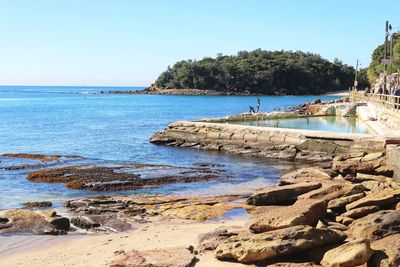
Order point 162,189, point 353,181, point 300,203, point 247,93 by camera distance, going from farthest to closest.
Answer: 1. point 247,93
2. point 162,189
3. point 353,181
4. point 300,203

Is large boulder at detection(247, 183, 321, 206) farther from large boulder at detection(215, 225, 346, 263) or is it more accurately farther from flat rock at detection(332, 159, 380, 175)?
large boulder at detection(215, 225, 346, 263)

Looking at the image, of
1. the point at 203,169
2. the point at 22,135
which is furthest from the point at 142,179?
the point at 22,135

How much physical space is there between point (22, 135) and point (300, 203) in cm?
3434

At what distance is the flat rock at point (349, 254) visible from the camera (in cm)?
747

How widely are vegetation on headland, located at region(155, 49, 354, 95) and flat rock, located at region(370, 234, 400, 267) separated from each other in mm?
126542

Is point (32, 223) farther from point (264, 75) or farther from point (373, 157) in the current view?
point (264, 75)

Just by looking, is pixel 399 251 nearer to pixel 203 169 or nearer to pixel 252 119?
pixel 203 169

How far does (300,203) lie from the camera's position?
10227 millimetres

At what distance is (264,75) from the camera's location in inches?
5271

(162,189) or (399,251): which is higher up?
(399,251)

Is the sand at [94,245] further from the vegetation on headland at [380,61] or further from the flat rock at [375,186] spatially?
the vegetation on headland at [380,61]

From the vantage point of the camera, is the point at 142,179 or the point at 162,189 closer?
the point at 162,189

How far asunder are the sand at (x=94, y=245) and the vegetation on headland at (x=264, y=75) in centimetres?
12362

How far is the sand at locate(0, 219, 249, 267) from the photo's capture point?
9.66 m
